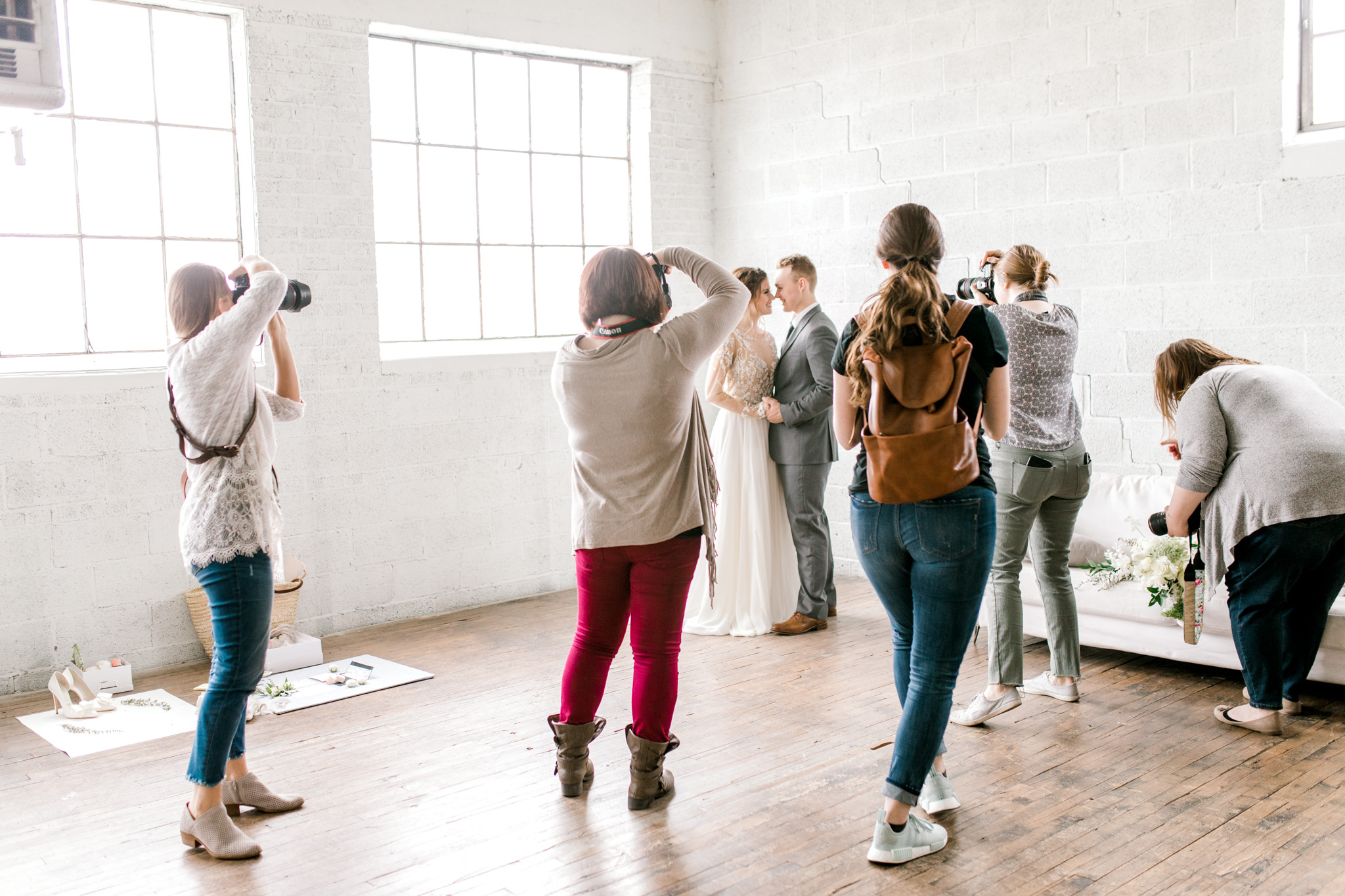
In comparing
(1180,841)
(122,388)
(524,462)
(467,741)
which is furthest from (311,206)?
(1180,841)

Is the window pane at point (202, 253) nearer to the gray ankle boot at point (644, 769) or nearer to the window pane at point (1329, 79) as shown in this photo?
the gray ankle boot at point (644, 769)

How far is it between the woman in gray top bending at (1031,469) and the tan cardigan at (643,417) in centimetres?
115

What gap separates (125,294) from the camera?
4.69 m

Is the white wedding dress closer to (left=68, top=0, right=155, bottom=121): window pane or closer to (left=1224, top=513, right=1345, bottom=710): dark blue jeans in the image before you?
(left=1224, top=513, right=1345, bottom=710): dark blue jeans

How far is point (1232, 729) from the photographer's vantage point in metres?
3.60

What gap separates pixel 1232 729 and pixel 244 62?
15.0 feet

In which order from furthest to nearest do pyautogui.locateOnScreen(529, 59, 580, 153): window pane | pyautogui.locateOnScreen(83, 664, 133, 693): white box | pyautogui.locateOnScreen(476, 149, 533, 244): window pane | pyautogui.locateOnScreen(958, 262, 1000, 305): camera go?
pyautogui.locateOnScreen(529, 59, 580, 153): window pane, pyautogui.locateOnScreen(476, 149, 533, 244): window pane, pyautogui.locateOnScreen(83, 664, 133, 693): white box, pyautogui.locateOnScreen(958, 262, 1000, 305): camera

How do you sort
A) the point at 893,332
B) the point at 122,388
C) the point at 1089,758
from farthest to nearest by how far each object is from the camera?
the point at 122,388 < the point at 1089,758 < the point at 893,332

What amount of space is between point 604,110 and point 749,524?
108 inches

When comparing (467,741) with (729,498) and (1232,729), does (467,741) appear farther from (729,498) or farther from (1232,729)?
(1232,729)

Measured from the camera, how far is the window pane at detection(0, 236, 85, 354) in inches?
173

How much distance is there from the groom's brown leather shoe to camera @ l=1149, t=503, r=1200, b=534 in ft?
5.55

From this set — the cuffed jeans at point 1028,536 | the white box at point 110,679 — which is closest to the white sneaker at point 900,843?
the cuffed jeans at point 1028,536

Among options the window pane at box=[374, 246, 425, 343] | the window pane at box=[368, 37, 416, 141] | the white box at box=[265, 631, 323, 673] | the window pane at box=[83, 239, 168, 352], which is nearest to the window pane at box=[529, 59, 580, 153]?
the window pane at box=[368, 37, 416, 141]
